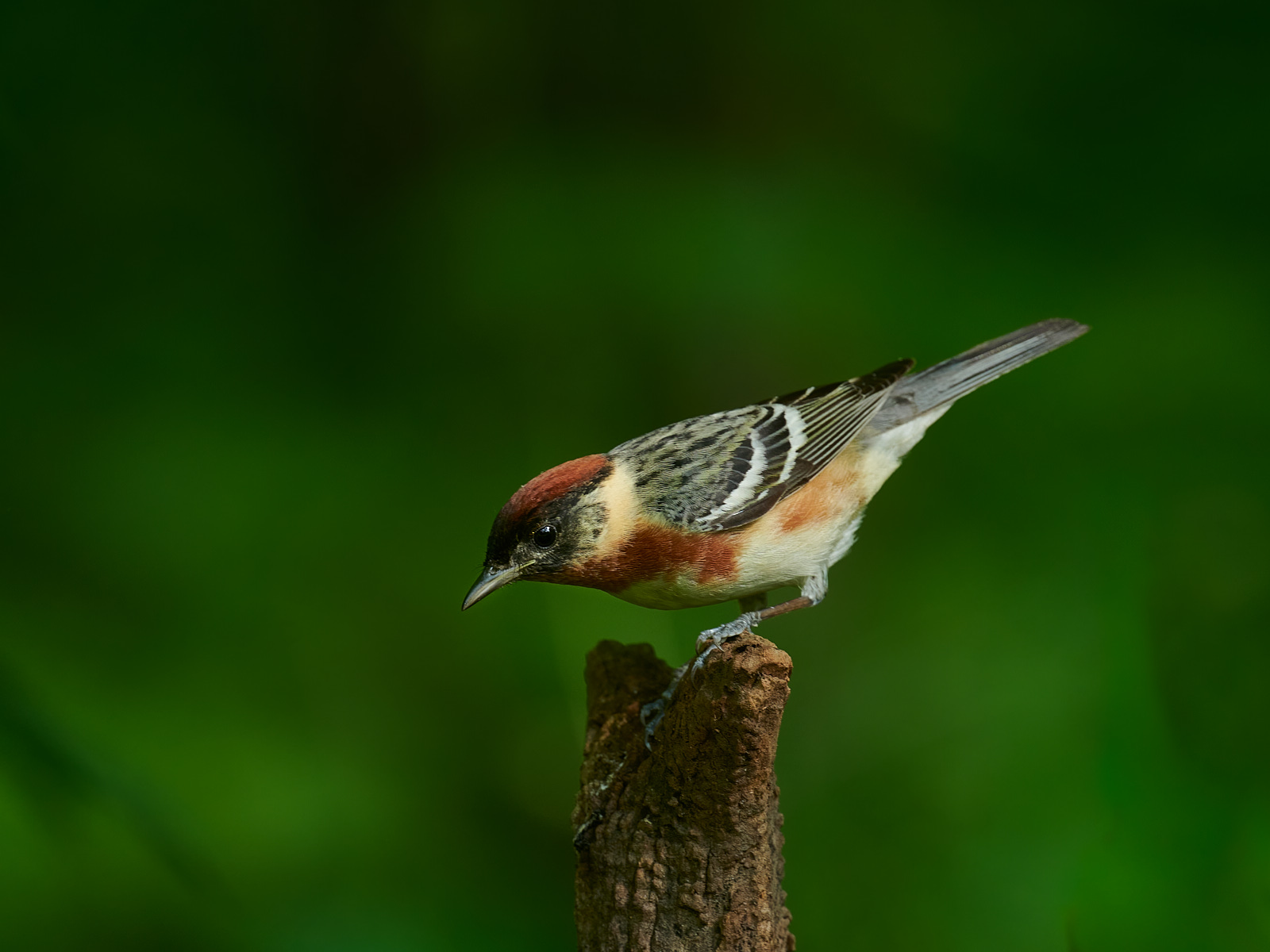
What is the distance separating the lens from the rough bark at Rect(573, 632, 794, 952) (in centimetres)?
184

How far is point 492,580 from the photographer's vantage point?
7.65 ft

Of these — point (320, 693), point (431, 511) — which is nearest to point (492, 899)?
point (320, 693)

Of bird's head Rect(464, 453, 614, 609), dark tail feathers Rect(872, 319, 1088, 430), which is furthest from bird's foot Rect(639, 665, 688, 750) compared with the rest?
dark tail feathers Rect(872, 319, 1088, 430)

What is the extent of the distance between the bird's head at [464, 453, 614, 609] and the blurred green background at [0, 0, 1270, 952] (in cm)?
114

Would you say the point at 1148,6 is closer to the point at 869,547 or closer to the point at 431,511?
the point at 869,547

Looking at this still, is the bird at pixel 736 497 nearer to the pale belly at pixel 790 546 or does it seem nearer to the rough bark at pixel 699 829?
the pale belly at pixel 790 546

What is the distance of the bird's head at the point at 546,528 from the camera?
7.47 ft

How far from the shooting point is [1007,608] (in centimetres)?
348

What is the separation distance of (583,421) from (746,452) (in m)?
1.07

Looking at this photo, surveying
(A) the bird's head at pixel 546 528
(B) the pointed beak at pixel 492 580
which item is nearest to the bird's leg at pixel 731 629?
(A) the bird's head at pixel 546 528

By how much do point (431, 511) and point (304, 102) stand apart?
1.42 m

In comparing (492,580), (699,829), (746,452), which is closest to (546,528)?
(492,580)

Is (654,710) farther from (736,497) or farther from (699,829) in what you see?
(736,497)

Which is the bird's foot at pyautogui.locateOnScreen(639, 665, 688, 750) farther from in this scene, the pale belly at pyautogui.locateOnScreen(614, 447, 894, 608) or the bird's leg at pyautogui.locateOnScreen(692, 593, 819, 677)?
the pale belly at pyautogui.locateOnScreen(614, 447, 894, 608)
